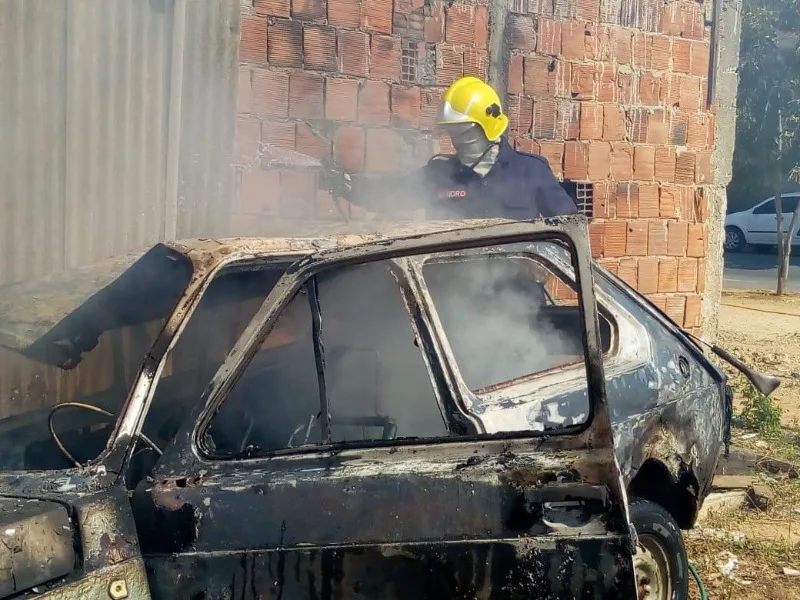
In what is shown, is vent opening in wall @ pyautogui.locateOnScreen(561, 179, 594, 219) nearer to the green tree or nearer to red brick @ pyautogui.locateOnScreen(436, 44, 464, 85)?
red brick @ pyautogui.locateOnScreen(436, 44, 464, 85)

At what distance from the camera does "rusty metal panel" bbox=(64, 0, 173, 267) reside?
4180 millimetres

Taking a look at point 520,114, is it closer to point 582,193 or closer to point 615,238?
point 582,193

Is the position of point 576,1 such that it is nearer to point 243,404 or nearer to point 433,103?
point 433,103

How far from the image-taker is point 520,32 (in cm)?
566

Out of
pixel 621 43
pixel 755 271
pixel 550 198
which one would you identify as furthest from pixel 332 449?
pixel 755 271

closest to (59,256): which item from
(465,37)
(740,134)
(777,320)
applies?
(465,37)

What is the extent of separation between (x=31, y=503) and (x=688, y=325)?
5.53 m

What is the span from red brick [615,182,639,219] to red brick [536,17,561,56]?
107 cm

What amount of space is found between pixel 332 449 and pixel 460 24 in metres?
4.03

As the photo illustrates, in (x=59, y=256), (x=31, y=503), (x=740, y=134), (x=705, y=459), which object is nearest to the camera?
(x=31, y=503)

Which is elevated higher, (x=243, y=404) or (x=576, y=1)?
(x=576, y=1)

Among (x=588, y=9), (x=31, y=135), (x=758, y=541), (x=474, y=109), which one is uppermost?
(x=588, y=9)

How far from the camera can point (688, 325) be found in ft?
21.4

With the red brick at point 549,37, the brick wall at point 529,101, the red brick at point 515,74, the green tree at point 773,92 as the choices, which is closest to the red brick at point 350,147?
the brick wall at point 529,101
